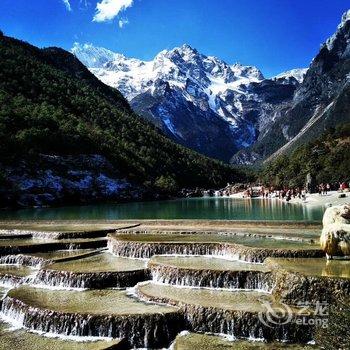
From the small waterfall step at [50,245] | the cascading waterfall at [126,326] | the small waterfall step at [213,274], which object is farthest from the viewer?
the small waterfall step at [50,245]

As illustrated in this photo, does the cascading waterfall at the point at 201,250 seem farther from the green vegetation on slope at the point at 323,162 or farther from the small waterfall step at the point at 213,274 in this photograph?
the green vegetation on slope at the point at 323,162

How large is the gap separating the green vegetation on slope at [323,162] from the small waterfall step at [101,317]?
457ft

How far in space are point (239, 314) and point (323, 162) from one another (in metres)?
153

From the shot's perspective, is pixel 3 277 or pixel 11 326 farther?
pixel 3 277

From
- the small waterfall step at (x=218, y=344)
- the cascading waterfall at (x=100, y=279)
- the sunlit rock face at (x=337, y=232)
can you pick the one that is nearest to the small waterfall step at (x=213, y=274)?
the cascading waterfall at (x=100, y=279)

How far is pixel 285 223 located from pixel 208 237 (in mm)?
12515

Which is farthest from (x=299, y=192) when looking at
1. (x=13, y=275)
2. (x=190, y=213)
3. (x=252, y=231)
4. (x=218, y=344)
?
(x=218, y=344)

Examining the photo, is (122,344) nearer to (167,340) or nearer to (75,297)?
(167,340)

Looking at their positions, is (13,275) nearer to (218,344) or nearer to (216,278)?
(216,278)

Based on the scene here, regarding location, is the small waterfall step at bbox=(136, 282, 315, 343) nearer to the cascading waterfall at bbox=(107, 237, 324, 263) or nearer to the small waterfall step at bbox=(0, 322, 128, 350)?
the small waterfall step at bbox=(0, 322, 128, 350)

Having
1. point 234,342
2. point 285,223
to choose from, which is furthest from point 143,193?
point 234,342

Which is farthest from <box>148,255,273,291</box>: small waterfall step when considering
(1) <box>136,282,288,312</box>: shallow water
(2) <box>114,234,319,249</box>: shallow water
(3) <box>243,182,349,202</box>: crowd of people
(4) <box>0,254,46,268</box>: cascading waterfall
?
(3) <box>243,182,349,202</box>: crowd of people

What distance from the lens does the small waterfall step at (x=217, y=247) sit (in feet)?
102

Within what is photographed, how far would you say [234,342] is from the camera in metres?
21.5
